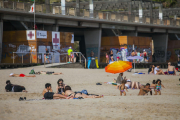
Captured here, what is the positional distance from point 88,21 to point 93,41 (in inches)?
172

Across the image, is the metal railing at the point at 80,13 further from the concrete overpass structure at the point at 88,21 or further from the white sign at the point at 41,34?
the white sign at the point at 41,34

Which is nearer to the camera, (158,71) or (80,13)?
(158,71)

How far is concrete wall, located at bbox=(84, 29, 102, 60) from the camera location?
4175 centimetres

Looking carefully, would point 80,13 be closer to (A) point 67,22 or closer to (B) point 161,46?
(A) point 67,22

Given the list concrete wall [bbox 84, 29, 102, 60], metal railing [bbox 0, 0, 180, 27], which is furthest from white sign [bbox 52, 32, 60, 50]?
concrete wall [bbox 84, 29, 102, 60]

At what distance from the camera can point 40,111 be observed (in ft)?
24.9

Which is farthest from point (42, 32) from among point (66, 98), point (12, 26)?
point (66, 98)

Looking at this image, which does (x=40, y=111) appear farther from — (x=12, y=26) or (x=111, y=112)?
(x=12, y=26)

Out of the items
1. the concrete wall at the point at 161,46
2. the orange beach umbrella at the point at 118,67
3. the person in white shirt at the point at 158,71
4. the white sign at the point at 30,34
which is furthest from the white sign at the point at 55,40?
the concrete wall at the point at 161,46

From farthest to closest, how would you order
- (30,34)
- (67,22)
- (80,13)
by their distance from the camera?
(67,22) < (80,13) < (30,34)

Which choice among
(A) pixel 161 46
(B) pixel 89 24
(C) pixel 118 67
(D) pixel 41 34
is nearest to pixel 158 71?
(C) pixel 118 67

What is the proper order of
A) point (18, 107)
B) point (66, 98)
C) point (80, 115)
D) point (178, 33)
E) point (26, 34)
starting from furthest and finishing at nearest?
point (178, 33) < point (26, 34) < point (66, 98) < point (18, 107) < point (80, 115)

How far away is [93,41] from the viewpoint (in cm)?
4228

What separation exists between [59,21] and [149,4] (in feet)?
66.8
